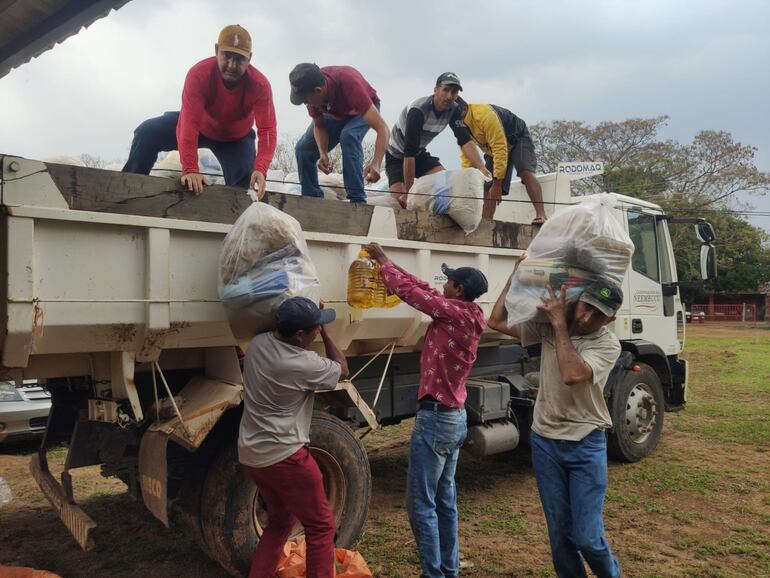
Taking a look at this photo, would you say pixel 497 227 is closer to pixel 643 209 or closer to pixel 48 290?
pixel 643 209

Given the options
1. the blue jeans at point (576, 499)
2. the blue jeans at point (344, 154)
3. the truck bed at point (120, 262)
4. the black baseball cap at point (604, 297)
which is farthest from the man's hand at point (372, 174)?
the blue jeans at point (576, 499)

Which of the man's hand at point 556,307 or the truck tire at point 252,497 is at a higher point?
the man's hand at point 556,307

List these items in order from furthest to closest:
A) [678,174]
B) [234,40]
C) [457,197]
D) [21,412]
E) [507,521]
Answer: [678,174]
[21,412]
[507,521]
[457,197]
[234,40]

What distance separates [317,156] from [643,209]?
325 centimetres

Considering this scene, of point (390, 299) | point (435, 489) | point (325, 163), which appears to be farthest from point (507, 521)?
point (325, 163)

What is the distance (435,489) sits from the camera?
124 inches

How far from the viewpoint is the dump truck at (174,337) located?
2.68m

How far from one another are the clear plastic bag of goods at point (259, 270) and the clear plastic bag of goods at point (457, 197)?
1.35m

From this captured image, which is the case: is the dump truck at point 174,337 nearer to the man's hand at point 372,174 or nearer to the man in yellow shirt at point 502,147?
the man's hand at point 372,174

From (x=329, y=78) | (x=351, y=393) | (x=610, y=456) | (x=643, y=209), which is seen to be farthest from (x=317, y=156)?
(x=610, y=456)

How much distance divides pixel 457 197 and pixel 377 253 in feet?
3.19

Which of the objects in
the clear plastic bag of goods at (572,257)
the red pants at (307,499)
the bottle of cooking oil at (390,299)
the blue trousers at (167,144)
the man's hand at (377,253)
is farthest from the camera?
the blue trousers at (167,144)

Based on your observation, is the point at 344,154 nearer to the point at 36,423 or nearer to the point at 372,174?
the point at 372,174

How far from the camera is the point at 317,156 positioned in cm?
477
